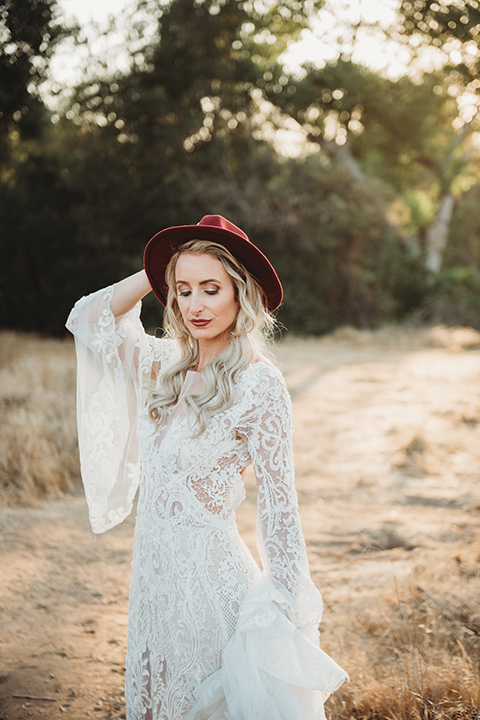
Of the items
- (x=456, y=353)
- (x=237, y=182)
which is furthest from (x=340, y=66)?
(x=456, y=353)

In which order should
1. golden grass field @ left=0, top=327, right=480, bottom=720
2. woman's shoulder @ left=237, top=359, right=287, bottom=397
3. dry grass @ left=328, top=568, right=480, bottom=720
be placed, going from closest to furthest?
woman's shoulder @ left=237, top=359, right=287, bottom=397, dry grass @ left=328, top=568, right=480, bottom=720, golden grass field @ left=0, top=327, right=480, bottom=720

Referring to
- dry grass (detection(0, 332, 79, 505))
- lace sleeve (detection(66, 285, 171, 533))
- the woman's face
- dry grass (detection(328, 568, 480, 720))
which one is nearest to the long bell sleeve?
the woman's face

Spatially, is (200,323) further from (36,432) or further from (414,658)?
(36,432)

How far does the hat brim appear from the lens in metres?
1.86

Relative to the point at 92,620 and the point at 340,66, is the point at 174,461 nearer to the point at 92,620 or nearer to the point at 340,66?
the point at 92,620

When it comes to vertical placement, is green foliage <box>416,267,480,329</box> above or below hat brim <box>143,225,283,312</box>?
below

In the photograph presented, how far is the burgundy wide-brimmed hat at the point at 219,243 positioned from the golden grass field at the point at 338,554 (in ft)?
5.53

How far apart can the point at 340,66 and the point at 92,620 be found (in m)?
17.1

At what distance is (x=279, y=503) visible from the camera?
1722 mm

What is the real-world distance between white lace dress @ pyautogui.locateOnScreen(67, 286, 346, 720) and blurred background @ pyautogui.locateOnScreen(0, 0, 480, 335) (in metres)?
11.6

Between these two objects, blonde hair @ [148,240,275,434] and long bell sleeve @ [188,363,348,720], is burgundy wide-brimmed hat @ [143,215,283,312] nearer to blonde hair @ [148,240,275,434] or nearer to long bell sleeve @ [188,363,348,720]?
blonde hair @ [148,240,275,434]

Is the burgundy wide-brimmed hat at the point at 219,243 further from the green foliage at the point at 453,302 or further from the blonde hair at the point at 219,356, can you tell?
the green foliage at the point at 453,302

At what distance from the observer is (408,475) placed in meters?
6.41

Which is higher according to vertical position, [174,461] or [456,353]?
[174,461]
